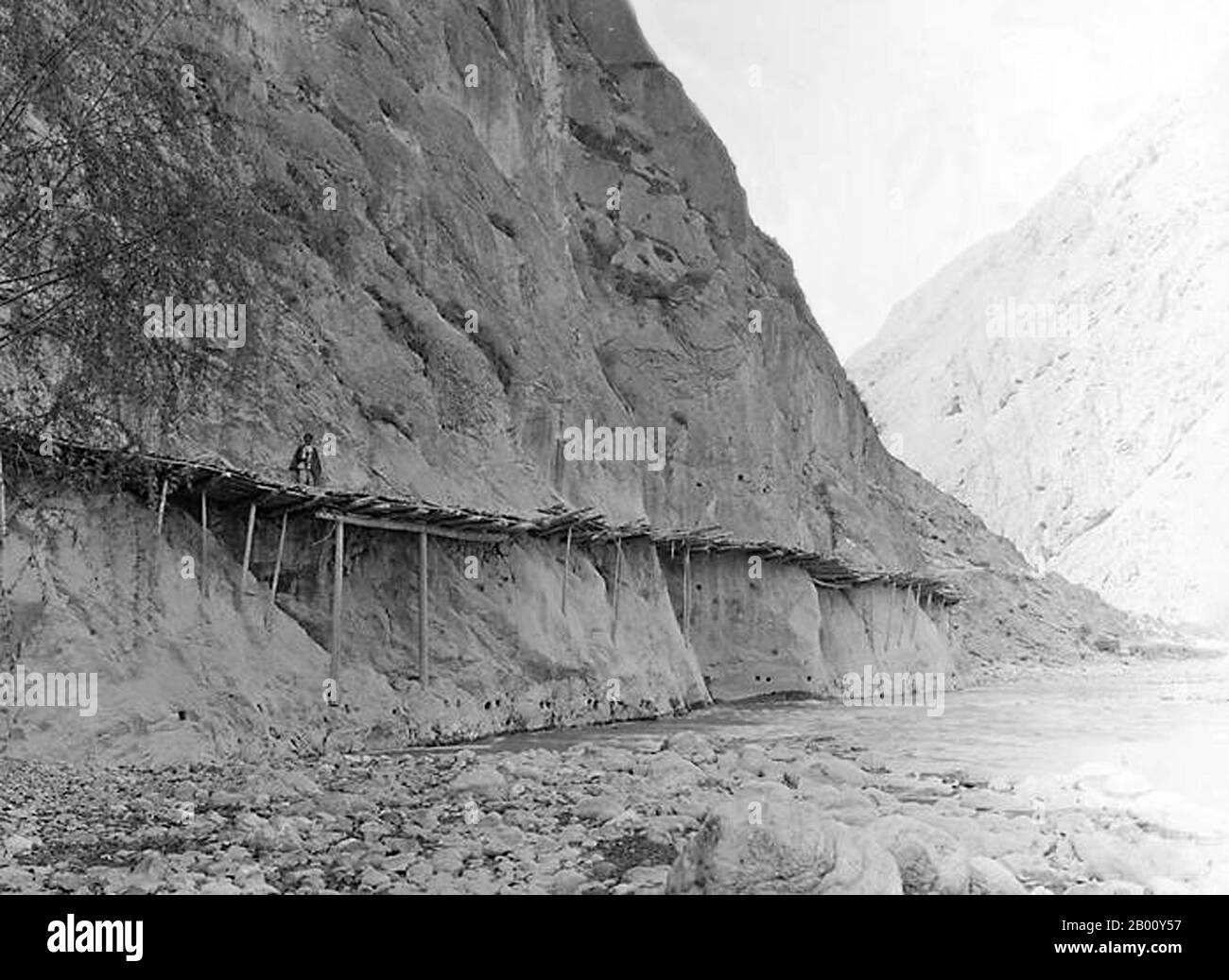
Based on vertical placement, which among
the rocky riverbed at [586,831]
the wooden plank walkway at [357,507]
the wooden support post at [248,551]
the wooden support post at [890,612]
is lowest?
the rocky riverbed at [586,831]

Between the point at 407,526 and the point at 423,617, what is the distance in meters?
1.48

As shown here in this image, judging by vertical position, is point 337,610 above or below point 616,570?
below

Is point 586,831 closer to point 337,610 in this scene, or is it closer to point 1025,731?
point 337,610

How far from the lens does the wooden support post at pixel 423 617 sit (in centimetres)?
1852

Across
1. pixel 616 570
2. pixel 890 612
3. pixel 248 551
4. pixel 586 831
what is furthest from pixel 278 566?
pixel 890 612

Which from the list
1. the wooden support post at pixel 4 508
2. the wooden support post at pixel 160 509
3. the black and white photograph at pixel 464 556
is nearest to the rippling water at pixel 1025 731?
the black and white photograph at pixel 464 556

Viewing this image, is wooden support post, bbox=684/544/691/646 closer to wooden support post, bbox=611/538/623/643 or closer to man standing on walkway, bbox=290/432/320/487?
wooden support post, bbox=611/538/623/643

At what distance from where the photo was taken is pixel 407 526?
18.9 m

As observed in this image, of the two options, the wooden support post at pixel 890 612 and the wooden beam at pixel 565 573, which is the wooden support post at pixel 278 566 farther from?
the wooden support post at pixel 890 612

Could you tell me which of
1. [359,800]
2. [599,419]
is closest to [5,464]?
[359,800]

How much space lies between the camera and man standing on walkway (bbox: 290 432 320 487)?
712 inches

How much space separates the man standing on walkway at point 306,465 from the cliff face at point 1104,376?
83344mm

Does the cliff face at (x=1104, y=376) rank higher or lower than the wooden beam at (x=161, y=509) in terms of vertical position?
higher

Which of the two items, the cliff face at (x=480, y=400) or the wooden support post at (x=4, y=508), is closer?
the wooden support post at (x=4, y=508)
